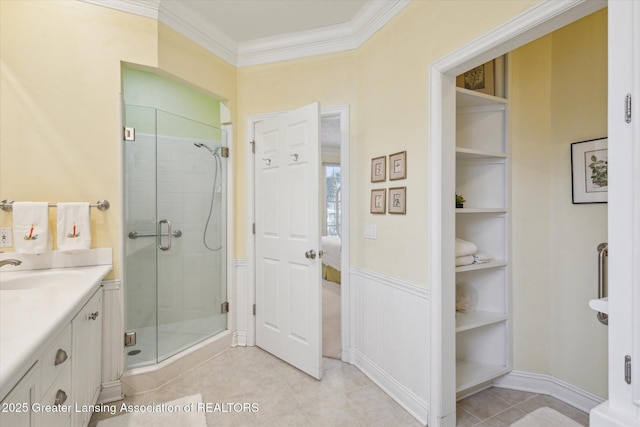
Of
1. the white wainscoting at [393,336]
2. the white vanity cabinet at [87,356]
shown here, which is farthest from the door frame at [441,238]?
the white vanity cabinet at [87,356]

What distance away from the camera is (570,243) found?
6.59ft

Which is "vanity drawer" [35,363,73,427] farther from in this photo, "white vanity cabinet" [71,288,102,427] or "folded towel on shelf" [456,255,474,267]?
"folded towel on shelf" [456,255,474,267]

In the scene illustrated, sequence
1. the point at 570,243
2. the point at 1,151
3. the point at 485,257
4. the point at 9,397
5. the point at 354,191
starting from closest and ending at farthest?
the point at 9,397
the point at 1,151
the point at 570,243
the point at 485,257
the point at 354,191

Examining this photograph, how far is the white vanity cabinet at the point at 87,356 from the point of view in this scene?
1414mm

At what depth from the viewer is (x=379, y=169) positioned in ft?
7.42

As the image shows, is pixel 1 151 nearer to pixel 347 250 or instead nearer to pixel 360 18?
pixel 347 250

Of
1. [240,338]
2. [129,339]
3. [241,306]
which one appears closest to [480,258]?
[241,306]

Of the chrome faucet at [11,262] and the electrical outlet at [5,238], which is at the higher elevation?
the electrical outlet at [5,238]

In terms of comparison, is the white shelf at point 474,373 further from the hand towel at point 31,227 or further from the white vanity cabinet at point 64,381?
the hand towel at point 31,227

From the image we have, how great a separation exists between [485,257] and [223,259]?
7.32 feet

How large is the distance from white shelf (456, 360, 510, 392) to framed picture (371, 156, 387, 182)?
4.76ft

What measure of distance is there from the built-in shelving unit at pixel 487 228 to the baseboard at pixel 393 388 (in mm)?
393

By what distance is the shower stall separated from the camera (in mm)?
2281

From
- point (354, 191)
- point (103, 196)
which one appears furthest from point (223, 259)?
point (354, 191)
